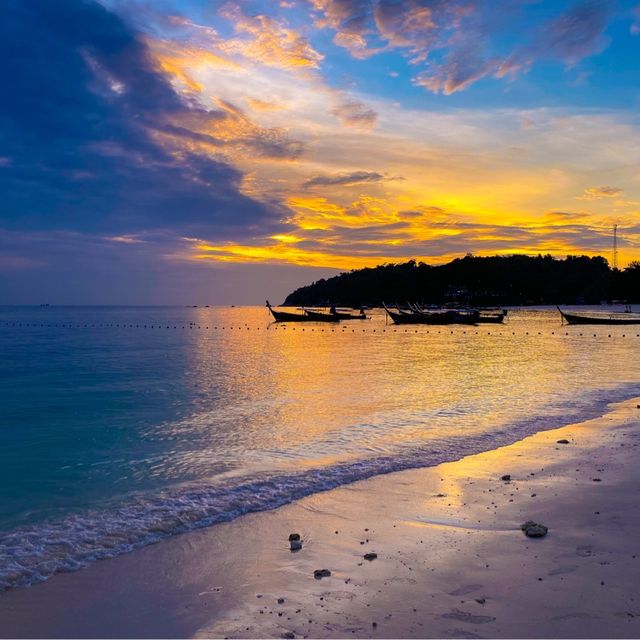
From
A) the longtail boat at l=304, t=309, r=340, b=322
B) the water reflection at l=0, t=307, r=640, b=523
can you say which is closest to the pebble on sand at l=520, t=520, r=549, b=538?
the water reflection at l=0, t=307, r=640, b=523

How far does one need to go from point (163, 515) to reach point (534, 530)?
4.36 m

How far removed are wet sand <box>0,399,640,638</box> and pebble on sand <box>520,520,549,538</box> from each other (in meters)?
0.09

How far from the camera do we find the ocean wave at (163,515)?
219 inches

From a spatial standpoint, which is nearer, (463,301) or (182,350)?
(182,350)

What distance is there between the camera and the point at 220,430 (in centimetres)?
1255

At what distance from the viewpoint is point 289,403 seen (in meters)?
16.3

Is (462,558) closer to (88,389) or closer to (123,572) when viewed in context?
(123,572)

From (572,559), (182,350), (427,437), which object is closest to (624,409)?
(427,437)

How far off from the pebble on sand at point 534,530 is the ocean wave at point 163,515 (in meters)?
2.89

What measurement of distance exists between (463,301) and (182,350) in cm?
13968

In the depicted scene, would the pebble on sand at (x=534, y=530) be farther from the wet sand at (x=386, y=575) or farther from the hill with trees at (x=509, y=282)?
the hill with trees at (x=509, y=282)

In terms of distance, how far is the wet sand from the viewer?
3.96 m

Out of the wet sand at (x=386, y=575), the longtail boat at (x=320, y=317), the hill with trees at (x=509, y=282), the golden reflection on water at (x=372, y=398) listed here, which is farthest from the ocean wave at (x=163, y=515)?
the hill with trees at (x=509, y=282)

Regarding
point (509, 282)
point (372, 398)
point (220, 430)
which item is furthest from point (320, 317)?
point (509, 282)
